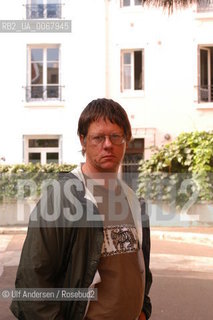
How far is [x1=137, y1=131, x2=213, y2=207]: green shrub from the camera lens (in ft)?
43.0

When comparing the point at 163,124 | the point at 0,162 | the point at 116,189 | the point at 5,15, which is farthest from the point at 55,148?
the point at 116,189

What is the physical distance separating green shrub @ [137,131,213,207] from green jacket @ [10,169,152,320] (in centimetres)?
1126

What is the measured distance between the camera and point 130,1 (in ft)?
57.4

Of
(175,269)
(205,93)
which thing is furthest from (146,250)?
(205,93)

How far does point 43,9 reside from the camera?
58.2 feet

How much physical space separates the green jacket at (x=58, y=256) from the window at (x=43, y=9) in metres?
16.7

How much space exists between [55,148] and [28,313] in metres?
15.7

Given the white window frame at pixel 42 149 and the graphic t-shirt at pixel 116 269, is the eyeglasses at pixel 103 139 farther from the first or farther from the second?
the white window frame at pixel 42 149

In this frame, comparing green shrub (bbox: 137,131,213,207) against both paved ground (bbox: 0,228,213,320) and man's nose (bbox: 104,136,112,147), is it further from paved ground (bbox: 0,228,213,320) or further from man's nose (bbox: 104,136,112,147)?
man's nose (bbox: 104,136,112,147)

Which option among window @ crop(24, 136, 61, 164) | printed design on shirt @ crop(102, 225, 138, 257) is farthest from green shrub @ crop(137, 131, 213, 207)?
printed design on shirt @ crop(102, 225, 138, 257)

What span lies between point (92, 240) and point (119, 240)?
0.56ft

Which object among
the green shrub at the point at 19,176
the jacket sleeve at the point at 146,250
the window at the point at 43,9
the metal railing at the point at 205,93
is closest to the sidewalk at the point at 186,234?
the green shrub at the point at 19,176

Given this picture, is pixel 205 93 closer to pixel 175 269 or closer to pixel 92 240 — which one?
pixel 175 269

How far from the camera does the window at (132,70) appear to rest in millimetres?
17609
